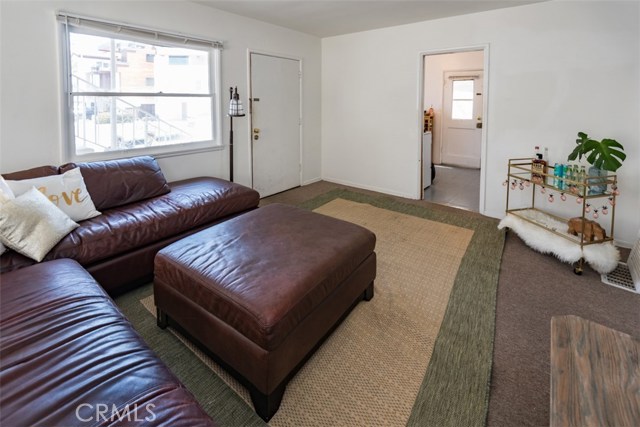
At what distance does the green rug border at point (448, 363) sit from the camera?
1.51 m

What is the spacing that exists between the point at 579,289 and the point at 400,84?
3240 mm

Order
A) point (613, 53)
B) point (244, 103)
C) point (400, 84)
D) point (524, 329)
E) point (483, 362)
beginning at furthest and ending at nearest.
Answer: point (400, 84)
point (244, 103)
point (613, 53)
point (524, 329)
point (483, 362)

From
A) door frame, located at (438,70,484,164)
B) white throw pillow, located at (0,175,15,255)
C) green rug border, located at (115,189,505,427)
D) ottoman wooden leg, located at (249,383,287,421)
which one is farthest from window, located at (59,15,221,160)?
door frame, located at (438,70,484,164)

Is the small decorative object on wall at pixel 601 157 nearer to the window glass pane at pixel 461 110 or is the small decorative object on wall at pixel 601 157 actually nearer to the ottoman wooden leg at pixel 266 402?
the ottoman wooden leg at pixel 266 402

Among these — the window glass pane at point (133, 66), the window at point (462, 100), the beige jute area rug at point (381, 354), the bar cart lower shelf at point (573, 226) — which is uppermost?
the window at point (462, 100)

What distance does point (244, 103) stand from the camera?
4.34 metres

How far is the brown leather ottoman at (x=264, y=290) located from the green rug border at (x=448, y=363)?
0.39 feet

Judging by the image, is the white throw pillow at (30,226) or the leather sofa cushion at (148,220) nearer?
the white throw pillow at (30,226)

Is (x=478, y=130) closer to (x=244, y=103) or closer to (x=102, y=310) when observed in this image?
(x=244, y=103)

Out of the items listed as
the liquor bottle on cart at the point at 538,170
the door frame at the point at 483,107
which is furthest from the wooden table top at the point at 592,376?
the door frame at the point at 483,107

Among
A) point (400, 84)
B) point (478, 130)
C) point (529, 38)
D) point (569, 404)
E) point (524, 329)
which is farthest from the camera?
point (478, 130)

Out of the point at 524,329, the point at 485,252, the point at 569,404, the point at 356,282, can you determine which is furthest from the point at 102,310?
the point at 485,252

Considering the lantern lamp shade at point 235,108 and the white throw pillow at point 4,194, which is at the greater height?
the lantern lamp shade at point 235,108

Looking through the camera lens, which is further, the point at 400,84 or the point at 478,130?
the point at 478,130
